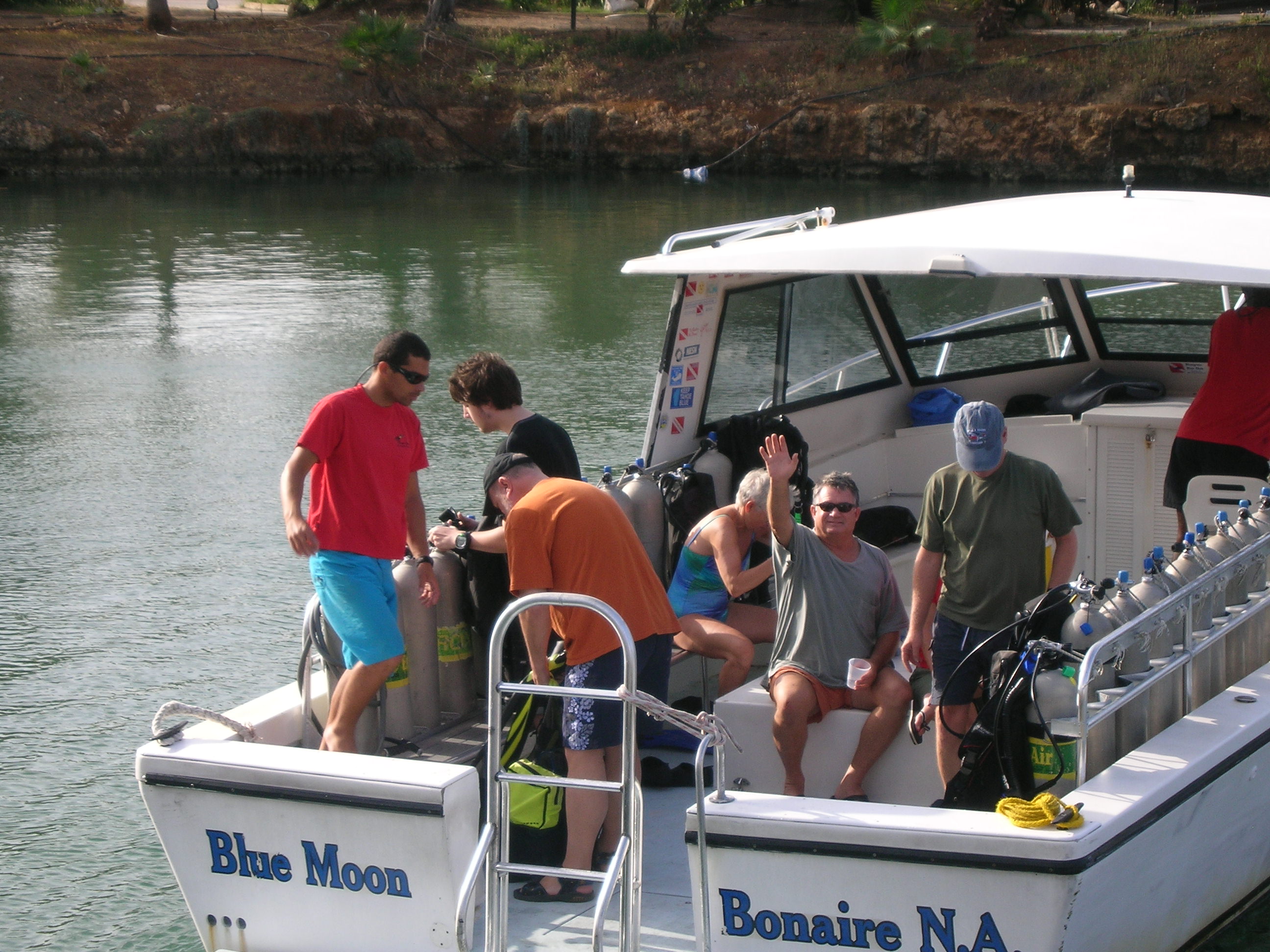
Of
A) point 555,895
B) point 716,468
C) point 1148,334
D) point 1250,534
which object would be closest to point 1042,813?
point 555,895

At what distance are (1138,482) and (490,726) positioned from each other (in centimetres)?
352

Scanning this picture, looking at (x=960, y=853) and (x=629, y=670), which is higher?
(x=629, y=670)

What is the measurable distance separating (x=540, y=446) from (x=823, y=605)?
1028 mm

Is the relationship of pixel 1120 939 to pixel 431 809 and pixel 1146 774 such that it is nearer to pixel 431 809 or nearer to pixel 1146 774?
pixel 1146 774

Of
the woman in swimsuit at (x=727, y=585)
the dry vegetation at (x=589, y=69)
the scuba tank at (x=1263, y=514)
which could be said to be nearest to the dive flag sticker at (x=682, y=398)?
the woman in swimsuit at (x=727, y=585)

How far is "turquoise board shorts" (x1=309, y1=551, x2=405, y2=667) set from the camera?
13.1 feet

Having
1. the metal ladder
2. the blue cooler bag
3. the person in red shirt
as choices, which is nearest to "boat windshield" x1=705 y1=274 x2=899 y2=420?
the blue cooler bag

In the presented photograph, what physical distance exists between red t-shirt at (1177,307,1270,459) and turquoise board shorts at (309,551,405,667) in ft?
10.0

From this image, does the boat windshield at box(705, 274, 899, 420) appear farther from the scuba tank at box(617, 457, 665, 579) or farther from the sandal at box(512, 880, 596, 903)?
the sandal at box(512, 880, 596, 903)

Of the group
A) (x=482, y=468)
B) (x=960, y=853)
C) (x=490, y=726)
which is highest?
(x=490, y=726)

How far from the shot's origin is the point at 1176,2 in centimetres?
3469

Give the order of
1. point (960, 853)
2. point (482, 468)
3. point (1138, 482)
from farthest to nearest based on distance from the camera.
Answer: point (482, 468) < point (1138, 482) < point (960, 853)

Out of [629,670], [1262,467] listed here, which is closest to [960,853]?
[629,670]

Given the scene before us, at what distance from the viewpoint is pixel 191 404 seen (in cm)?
1213
